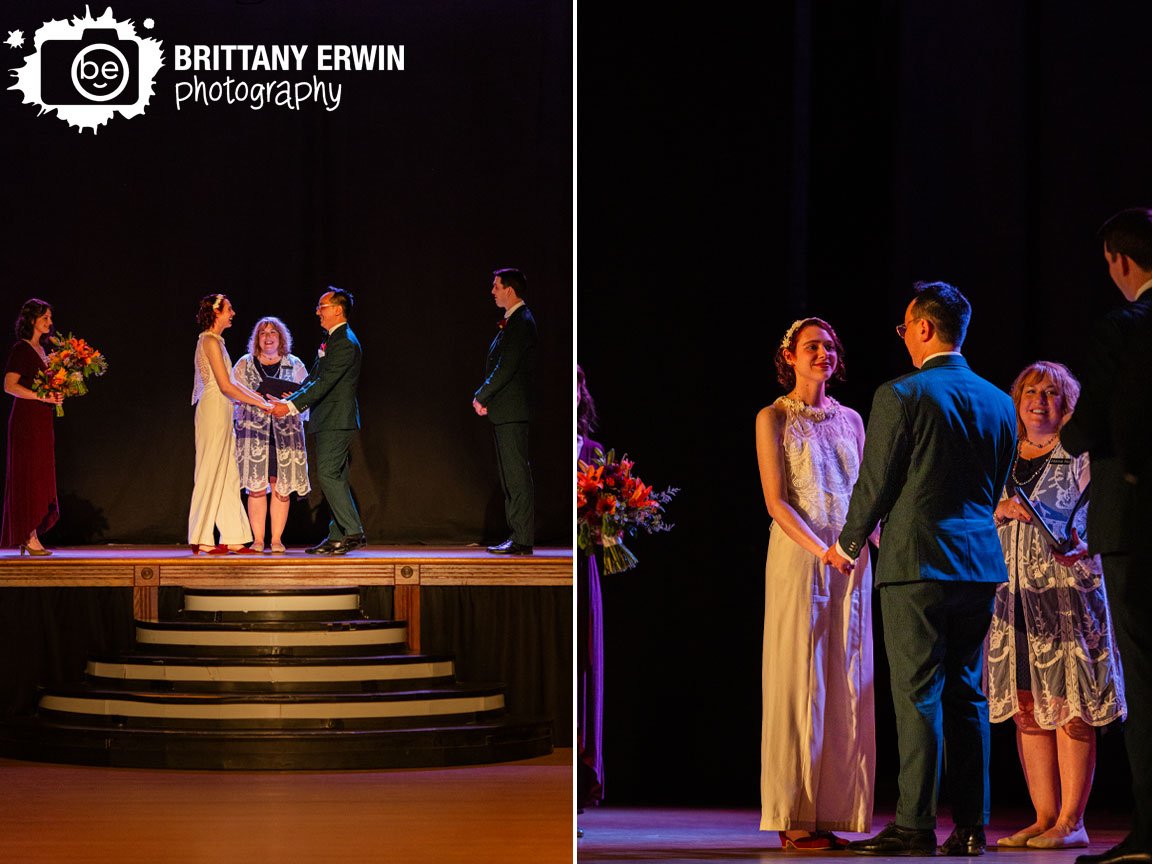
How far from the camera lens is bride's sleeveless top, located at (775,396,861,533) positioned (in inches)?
199

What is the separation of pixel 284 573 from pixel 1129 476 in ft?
16.2

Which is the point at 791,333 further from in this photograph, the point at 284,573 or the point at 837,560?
the point at 284,573

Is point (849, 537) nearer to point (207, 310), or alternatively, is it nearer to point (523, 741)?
point (523, 741)

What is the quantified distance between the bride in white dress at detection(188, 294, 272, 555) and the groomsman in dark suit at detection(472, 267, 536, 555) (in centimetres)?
142

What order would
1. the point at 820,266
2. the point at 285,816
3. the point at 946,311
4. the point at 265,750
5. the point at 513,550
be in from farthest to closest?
the point at 513,550, the point at 265,750, the point at 820,266, the point at 285,816, the point at 946,311

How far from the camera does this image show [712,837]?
5328 mm

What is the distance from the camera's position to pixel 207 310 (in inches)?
356

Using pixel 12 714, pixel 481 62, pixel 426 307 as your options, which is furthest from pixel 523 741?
pixel 481 62

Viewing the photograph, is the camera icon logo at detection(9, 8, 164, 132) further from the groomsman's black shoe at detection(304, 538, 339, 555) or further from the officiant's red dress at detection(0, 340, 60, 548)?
the groomsman's black shoe at detection(304, 538, 339, 555)

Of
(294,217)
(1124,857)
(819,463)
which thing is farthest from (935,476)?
(294,217)

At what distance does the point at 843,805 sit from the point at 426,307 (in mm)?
6430

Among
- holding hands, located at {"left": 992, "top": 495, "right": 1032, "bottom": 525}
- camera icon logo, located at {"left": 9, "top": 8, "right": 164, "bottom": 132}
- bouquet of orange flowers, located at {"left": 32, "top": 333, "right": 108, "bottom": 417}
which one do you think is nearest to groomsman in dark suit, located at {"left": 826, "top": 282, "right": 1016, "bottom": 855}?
holding hands, located at {"left": 992, "top": 495, "right": 1032, "bottom": 525}

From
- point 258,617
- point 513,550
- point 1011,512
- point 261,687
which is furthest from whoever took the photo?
point 513,550

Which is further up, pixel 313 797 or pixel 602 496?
pixel 602 496
